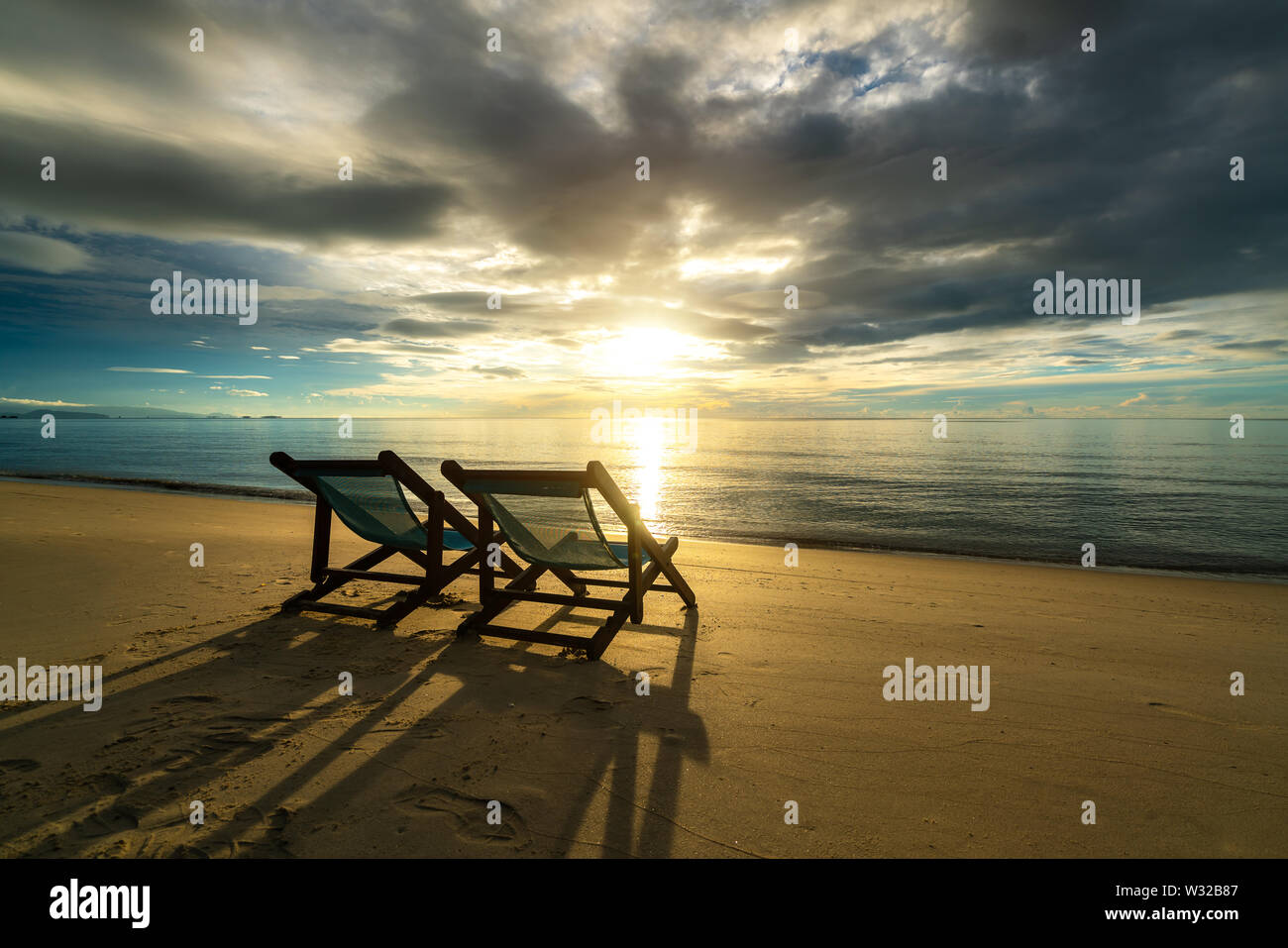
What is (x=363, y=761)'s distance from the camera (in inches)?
137

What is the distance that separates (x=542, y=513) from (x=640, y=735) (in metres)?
2.10

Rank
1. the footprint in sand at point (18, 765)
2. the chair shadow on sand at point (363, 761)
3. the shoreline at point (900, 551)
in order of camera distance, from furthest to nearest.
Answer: the shoreline at point (900, 551) → the footprint in sand at point (18, 765) → the chair shadow on sand at point (363, 761)

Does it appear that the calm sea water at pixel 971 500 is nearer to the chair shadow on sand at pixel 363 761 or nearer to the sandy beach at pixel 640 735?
the sandy beach at pixel 640 735

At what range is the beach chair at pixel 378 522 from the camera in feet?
19.4

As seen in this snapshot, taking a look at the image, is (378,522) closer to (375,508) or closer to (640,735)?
(375,508)

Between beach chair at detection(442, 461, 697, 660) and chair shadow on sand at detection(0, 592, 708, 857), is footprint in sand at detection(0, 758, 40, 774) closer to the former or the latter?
chair shadow on sand at detection(0, 592, 708, 857)

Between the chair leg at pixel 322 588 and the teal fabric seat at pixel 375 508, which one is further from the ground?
the teal fabric seat at pixel 375 508

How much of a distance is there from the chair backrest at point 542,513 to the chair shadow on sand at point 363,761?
3.13 feet

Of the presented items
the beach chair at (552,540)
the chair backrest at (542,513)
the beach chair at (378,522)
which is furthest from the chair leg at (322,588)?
the chair backrest at (542,513)

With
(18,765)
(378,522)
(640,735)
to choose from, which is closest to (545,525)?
(378,522)

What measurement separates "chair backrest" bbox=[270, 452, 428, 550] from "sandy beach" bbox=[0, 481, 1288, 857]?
3.12 feet

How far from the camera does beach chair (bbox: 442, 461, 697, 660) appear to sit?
5.21 metres

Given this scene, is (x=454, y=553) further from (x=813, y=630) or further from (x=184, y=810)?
(x=184, y=810)

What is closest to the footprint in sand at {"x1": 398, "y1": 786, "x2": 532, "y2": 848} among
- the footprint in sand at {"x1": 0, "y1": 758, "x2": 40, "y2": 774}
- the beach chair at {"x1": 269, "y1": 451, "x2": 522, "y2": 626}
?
the footprint in sand at {"x1": 0, "y1": 758, "x2": 40, "y2": 774}
